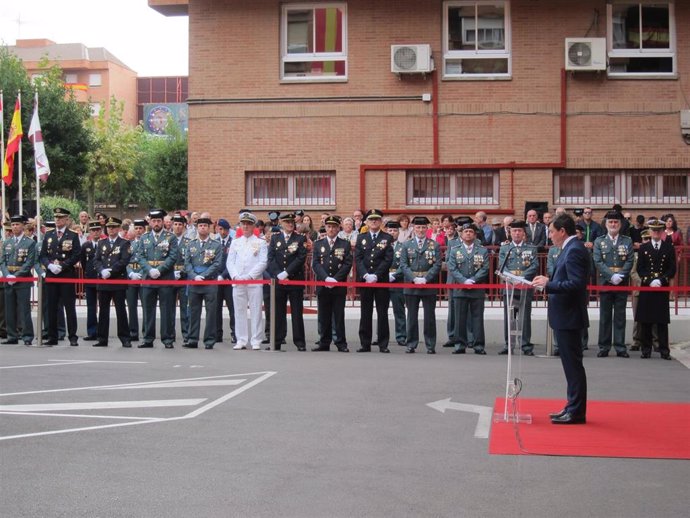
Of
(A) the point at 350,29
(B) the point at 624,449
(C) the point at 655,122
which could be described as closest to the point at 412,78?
(A) the point at 350,29

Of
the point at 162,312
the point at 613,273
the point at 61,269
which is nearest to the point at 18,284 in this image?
the point at 61,269

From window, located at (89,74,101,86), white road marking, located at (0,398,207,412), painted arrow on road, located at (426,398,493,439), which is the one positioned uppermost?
window, located at (89,74,101,86)

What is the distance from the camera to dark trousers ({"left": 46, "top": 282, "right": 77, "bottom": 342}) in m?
18.4

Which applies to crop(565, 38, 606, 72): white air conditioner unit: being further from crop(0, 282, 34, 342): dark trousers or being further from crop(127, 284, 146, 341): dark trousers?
crop(0, 282, 34, 342): dark trousers

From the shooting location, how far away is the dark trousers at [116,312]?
59.4ft

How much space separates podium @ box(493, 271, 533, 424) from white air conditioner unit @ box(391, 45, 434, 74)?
549 inches

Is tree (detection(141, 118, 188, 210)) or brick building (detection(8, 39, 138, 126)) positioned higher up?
brick building (detection(8, 39, 138, 126))

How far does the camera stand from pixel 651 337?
16625mm

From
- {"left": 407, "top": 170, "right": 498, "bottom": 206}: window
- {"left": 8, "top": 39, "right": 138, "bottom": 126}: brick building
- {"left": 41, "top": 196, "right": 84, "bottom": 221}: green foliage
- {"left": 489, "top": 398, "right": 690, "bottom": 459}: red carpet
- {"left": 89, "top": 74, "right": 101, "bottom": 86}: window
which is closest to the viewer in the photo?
{"left": 489, "top": 398, "right": 690, "bottom": 459}: red carpet

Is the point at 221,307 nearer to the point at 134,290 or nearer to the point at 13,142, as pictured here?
the point at 134,290

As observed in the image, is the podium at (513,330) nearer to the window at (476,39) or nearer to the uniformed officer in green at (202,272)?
the uniformed officer in green at (202,272)

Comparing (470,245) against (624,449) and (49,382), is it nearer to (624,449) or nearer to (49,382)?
(49,382)

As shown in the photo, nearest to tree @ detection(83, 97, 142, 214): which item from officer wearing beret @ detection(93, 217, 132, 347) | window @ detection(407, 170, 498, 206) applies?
window @ detection(407, 170, 498, 206)

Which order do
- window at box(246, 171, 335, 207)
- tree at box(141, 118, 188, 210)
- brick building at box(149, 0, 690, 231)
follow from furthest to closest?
tree at box(141, 118, 188, 210) → window at box(246, 171, 335, 207) → brick building at box(149, 0, 690, 231)
